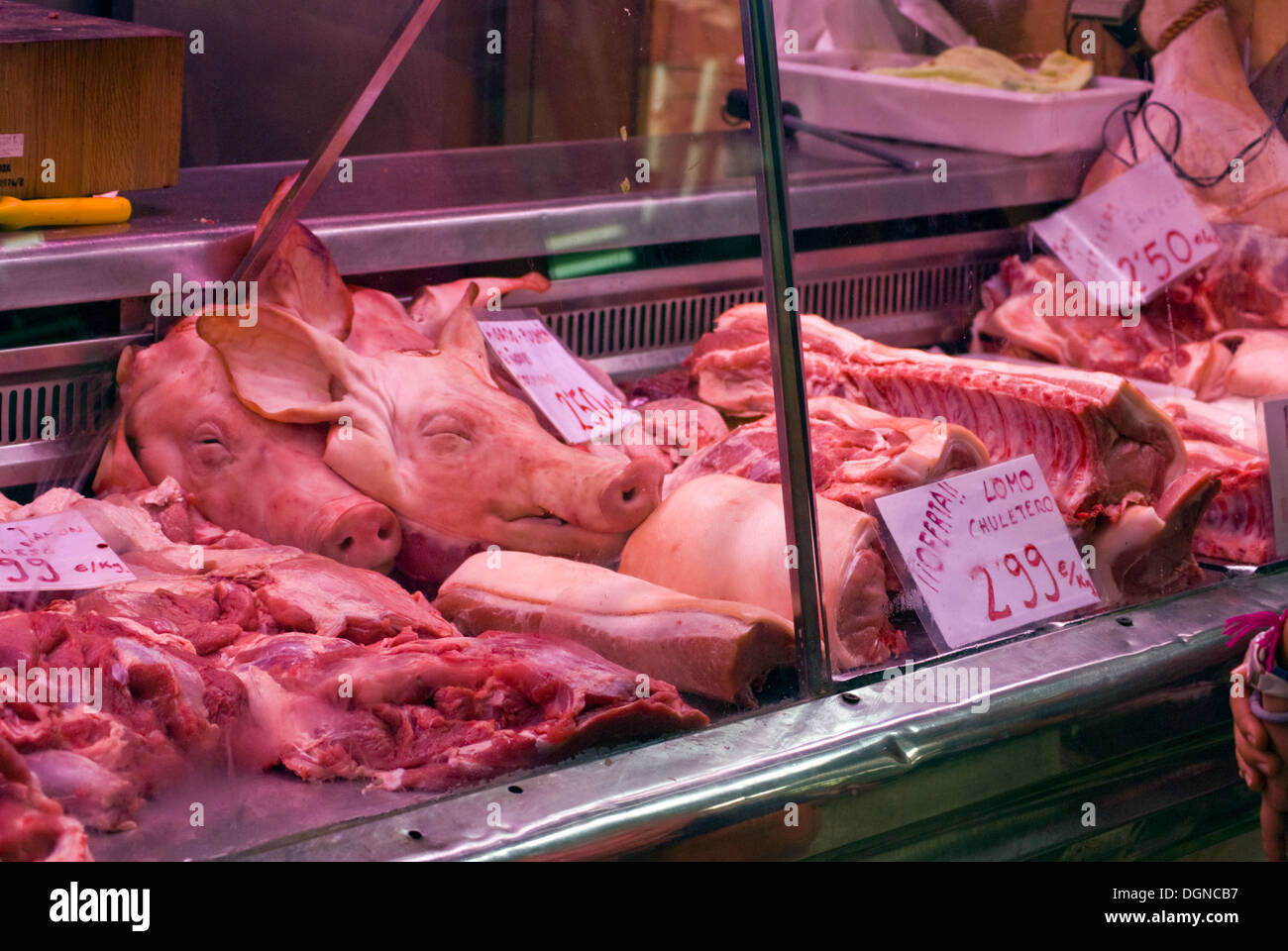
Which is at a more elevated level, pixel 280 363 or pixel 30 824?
pixel 280 363

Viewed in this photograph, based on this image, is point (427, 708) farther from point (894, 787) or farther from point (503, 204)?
point (503, 204)

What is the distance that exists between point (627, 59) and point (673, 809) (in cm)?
174

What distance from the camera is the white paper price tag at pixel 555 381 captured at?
2.32m

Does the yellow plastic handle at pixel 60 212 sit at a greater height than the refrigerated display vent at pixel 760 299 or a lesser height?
greater

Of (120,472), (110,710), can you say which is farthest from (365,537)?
(110,710)

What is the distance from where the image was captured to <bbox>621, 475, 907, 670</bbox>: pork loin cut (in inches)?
75.3

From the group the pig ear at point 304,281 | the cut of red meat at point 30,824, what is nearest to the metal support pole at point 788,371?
the pig ear at point 304,281

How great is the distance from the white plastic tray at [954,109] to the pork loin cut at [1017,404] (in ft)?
2.57

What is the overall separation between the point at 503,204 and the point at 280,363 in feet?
2.00

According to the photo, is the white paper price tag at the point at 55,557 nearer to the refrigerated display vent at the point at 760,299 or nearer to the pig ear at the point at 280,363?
the pig ear at the point at 280,363

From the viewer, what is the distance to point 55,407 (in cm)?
211

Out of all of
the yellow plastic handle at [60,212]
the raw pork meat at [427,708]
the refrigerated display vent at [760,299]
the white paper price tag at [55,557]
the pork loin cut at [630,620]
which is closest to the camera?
the raw pork meat at [427,708]

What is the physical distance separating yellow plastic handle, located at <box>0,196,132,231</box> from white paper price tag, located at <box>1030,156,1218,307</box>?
6.72 ft

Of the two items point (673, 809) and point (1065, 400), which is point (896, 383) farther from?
point (673, 809)
